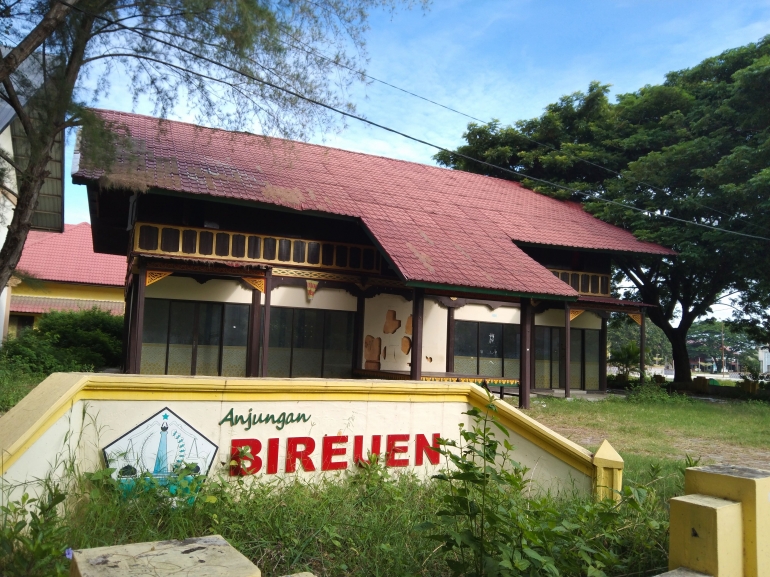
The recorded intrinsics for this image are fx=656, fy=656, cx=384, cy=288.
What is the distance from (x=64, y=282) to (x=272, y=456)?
85.7 feet

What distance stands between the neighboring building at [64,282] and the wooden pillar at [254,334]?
46.3 feet

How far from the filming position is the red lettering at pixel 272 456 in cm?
527

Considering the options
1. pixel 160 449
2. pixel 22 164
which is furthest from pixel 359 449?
pixel 22 164

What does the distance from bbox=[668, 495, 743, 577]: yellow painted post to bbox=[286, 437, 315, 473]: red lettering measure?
9.47 feet

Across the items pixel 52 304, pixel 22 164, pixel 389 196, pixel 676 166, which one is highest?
pixel 676 166

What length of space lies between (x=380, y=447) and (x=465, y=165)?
2516 centimetres

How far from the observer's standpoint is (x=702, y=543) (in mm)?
3395

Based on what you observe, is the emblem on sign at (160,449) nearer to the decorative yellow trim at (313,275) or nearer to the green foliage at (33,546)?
the green foliage at (33,546)

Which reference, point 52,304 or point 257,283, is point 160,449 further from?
point 52,304

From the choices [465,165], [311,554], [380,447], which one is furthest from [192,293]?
[465,165]

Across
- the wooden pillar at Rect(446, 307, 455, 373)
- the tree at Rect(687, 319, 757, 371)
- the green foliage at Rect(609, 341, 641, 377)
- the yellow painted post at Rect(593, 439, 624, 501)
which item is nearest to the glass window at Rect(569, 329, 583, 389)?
the wooden pillar at Rect(446, 307, 455, 373)

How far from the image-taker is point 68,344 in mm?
20547

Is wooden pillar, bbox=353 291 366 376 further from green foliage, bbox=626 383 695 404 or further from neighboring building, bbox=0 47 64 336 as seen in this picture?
green foliage, bbox=626 383 695 404

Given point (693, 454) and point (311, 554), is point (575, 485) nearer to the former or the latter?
point (311, 554)
